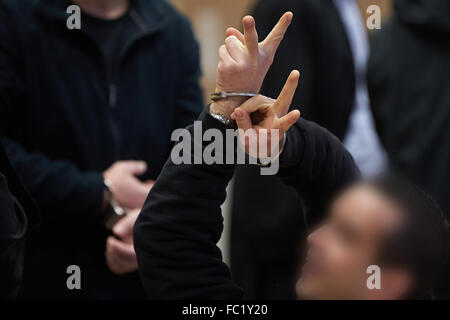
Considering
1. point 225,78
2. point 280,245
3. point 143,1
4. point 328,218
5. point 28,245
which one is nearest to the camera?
point 225,78

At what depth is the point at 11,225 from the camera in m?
0.91

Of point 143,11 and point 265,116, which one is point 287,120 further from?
point 143,11

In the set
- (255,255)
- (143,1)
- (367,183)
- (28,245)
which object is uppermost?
(143,1)

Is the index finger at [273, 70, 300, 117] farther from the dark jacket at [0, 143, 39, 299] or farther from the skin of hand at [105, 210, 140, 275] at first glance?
the skin of hand at [105, 210, 140, 275]

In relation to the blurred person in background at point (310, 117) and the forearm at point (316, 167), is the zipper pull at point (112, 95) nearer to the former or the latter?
the blurred person in background at point (310, 117)

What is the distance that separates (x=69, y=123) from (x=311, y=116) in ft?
1.52

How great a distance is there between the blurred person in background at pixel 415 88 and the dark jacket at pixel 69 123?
634 millimetres

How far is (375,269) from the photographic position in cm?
89

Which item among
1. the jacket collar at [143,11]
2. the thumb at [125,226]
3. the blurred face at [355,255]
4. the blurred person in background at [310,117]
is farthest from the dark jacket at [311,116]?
the blurred face at [355,255]

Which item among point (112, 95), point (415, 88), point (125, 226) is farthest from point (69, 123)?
point (415, 88)

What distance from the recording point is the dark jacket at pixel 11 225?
2.97 feet
